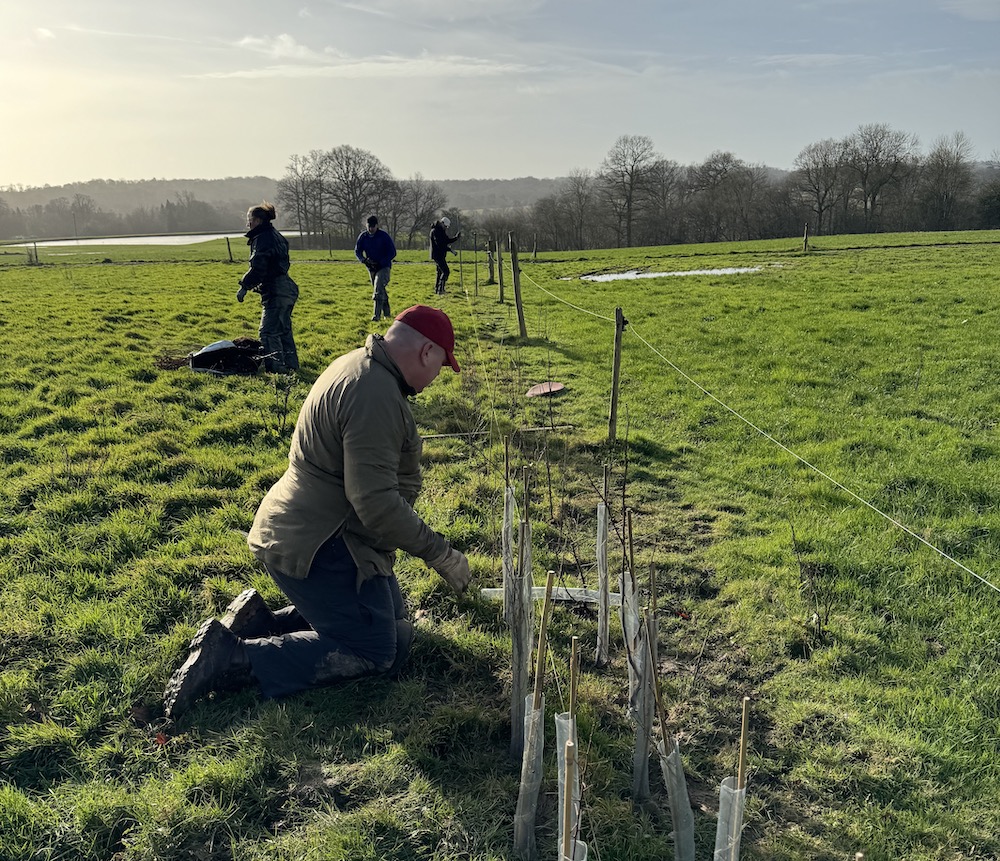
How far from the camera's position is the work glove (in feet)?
A: 10.8

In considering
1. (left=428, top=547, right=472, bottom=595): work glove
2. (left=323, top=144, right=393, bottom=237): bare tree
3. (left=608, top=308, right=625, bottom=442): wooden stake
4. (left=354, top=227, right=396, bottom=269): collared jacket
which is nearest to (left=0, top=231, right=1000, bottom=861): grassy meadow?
(left=608, top=308, right=625, bottom=442): wooden stake

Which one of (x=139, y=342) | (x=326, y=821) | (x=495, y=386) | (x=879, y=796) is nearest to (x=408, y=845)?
(x=326, y=821)

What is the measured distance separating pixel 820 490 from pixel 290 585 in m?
4.28

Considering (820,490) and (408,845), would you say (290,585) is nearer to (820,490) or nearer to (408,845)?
(408,845)

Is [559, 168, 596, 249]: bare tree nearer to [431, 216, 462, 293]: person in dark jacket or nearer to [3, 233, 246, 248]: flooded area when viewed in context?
[3, 233, 246, 248]: flooded area

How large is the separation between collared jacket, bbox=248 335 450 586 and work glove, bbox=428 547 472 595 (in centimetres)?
5

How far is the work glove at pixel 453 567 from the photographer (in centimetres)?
328

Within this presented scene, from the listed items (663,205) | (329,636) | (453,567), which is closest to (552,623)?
(453,567)

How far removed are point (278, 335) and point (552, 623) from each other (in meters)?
6.50

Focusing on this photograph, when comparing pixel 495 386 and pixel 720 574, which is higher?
pixel 495 386

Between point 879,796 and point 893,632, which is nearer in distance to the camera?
point 879,796

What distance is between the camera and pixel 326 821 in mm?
2607

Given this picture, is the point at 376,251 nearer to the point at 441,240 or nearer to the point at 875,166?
the point at 441,240

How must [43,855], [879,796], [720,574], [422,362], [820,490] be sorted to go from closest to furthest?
[43,855] < [879,796] < [422,362] < [720,574] < [820,490]
